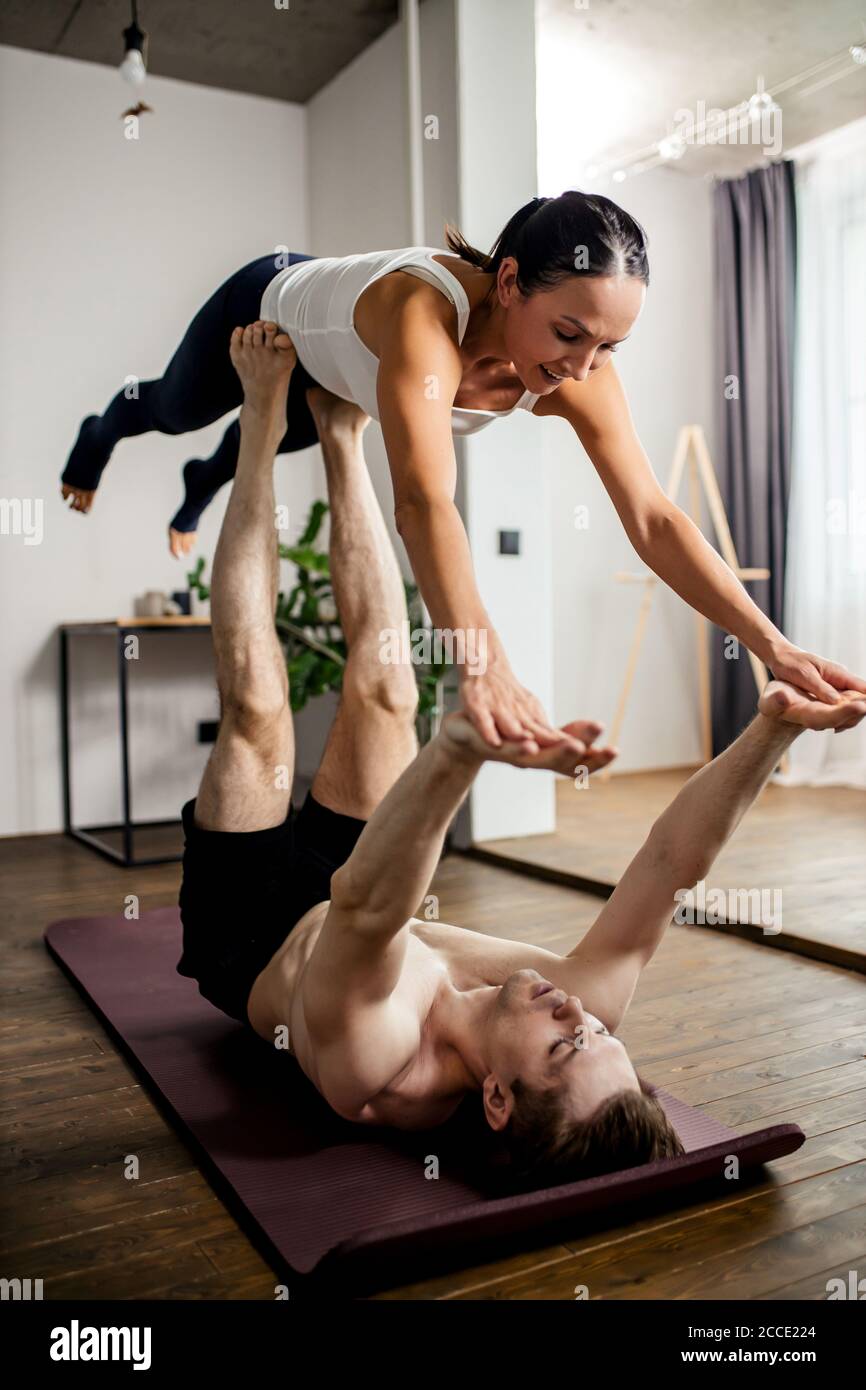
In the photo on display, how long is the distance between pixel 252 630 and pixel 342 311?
1.90 ft

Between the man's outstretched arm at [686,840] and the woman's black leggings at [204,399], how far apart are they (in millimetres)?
1145

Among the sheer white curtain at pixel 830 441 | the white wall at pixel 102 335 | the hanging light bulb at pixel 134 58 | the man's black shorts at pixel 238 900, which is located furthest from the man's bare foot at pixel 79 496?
the sheer white curtain at pixel 830 441

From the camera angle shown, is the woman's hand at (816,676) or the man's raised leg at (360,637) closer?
the woman's hand at (816,676)

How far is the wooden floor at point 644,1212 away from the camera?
137cm

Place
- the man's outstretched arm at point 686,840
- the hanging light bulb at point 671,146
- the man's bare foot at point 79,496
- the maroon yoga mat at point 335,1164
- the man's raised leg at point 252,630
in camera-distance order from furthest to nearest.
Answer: the hanging light bulb at point 671,146 → the man's bare foot at point 79,496 → the man's raised leg at point 252,630 → the man's outstretched arm at point 686,840 → the maroon yoga mat at point 335,1164

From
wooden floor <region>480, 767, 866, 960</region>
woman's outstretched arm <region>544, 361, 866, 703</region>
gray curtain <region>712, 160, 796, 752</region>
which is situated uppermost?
gray curtain <region>712, 160, 796, 752</region>

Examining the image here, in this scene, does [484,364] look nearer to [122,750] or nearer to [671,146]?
[122,750]

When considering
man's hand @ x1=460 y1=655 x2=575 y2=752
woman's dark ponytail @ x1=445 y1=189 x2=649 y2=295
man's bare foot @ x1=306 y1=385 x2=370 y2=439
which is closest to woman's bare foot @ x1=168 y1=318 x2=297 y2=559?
man's bare foot @ x1=306 y1=385 x2=370 y2=439

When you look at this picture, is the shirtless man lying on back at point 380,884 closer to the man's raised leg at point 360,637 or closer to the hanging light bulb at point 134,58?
the man's raised leg at point 360,637

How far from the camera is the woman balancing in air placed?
1.46 meters

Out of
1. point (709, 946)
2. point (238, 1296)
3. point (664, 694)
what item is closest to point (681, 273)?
point (664, 694)

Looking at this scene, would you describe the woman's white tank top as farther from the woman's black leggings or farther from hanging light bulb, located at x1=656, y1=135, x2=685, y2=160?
hanging light bulb, located at x1=656, y1=135, x2=685, y2=160

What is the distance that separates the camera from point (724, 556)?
5359 millimetres
